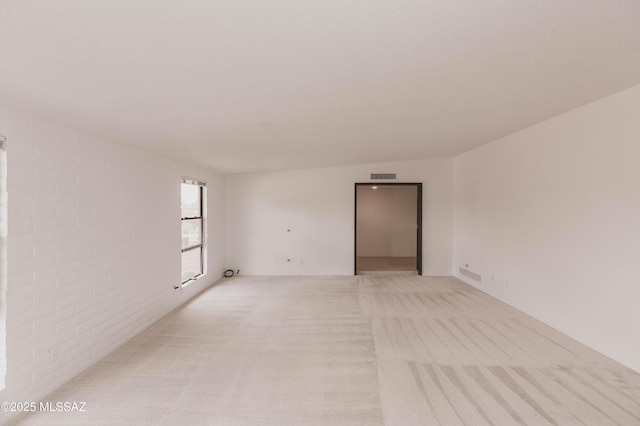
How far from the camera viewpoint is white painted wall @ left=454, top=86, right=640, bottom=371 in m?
2.65

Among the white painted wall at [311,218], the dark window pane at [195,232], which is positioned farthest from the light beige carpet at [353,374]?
the white painted wall at [311,218]

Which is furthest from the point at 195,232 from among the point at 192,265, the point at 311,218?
the point at 311,218

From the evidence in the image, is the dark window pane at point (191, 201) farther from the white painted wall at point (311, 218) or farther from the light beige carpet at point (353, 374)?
the light beige carpet at point (353, 374)

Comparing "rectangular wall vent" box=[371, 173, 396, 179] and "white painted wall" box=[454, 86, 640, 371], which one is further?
"rectangular wall vent" box=[371, 173, 396, 179]

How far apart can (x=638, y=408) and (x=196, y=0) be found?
12.7 feet

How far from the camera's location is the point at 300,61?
1654mm

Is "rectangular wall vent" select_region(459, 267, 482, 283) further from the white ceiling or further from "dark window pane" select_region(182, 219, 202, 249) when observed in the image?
"dark window pane" select_region(182, 219, 202, 249)

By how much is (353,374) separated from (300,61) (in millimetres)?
2603

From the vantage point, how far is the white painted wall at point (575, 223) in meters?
2.65

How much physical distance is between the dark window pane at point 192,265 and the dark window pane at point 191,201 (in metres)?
0.79

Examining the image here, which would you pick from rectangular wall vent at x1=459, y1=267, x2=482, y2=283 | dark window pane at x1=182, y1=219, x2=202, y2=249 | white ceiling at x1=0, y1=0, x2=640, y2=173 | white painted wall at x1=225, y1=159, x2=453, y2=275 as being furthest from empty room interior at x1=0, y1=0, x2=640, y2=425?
white painted wall at x1=225, y1=159, x2=453, y2=275

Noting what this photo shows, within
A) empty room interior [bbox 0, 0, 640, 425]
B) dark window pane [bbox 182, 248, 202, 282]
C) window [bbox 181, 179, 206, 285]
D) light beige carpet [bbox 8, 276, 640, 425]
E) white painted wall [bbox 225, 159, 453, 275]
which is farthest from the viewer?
white painted wall [bbox 225, 159, 453, 275]

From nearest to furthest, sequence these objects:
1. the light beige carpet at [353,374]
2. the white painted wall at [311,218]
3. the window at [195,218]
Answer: the light beige carpet at [353,374] < the window at [195,218] < the white painted wall at [311,218]

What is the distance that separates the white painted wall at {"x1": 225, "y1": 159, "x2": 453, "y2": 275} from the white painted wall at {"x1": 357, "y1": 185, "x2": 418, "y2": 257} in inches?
101
